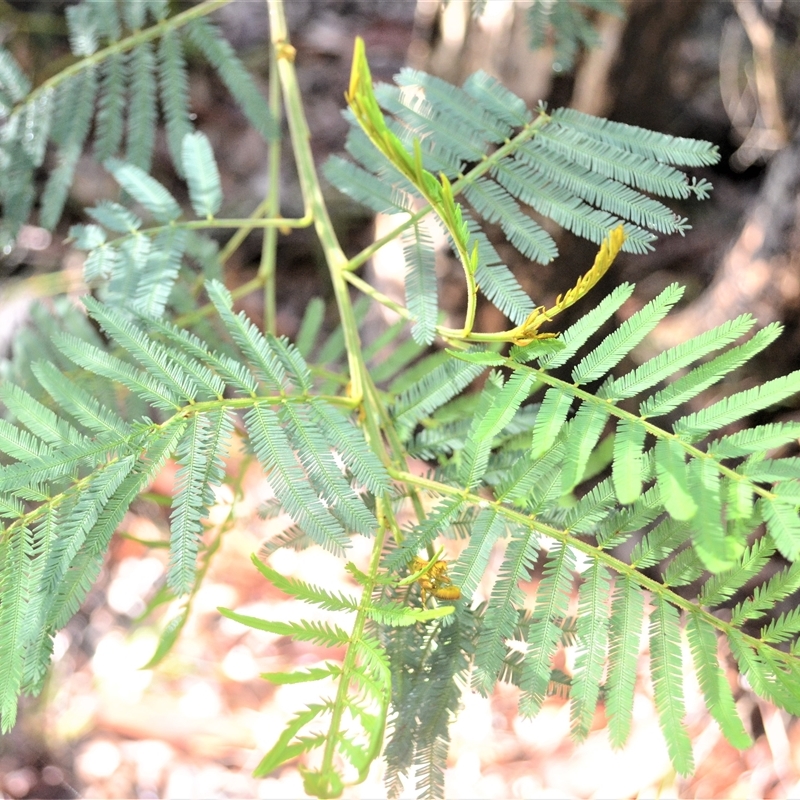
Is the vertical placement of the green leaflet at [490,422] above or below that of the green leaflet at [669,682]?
above

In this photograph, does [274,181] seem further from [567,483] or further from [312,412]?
[567,483]

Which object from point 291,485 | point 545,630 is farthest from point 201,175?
point 545,630

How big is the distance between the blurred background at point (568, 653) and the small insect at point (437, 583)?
0.48 meters

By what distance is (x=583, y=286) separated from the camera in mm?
562

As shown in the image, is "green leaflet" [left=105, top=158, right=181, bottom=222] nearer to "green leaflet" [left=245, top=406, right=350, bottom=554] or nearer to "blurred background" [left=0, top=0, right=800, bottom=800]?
"blurred background" [left=0, top=0, right=800, bottom=800]

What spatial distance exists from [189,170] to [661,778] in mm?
1365

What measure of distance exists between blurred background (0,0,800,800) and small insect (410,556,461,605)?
0.48 m

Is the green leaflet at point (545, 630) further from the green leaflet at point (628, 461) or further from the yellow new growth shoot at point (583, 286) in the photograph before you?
the yellow new growth shoot at point (583, 286)

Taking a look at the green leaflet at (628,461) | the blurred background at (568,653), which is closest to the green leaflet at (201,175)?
the blurred background at (568,653)

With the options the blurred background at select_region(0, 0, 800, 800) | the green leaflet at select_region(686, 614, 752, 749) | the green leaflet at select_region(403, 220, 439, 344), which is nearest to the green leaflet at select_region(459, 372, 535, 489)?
the green leaflet at select_region(403, 220, 439, 344)

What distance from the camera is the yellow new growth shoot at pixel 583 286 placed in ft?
1.74

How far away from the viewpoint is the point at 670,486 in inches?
23.7

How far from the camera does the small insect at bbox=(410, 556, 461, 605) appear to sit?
67 centimetres

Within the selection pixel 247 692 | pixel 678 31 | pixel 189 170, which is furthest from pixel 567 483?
pixel 678 31
